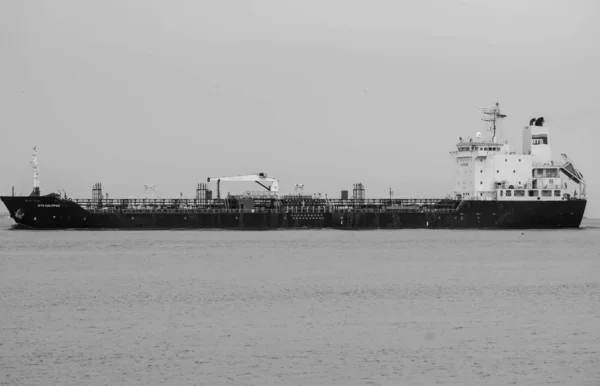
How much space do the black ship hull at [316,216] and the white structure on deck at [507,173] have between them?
1566 millimetres

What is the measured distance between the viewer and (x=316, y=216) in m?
84.2

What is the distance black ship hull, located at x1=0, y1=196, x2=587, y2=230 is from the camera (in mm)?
79250

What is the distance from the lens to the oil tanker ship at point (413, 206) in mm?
80750

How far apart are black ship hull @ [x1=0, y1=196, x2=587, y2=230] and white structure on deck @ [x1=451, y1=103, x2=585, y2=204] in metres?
1.57
